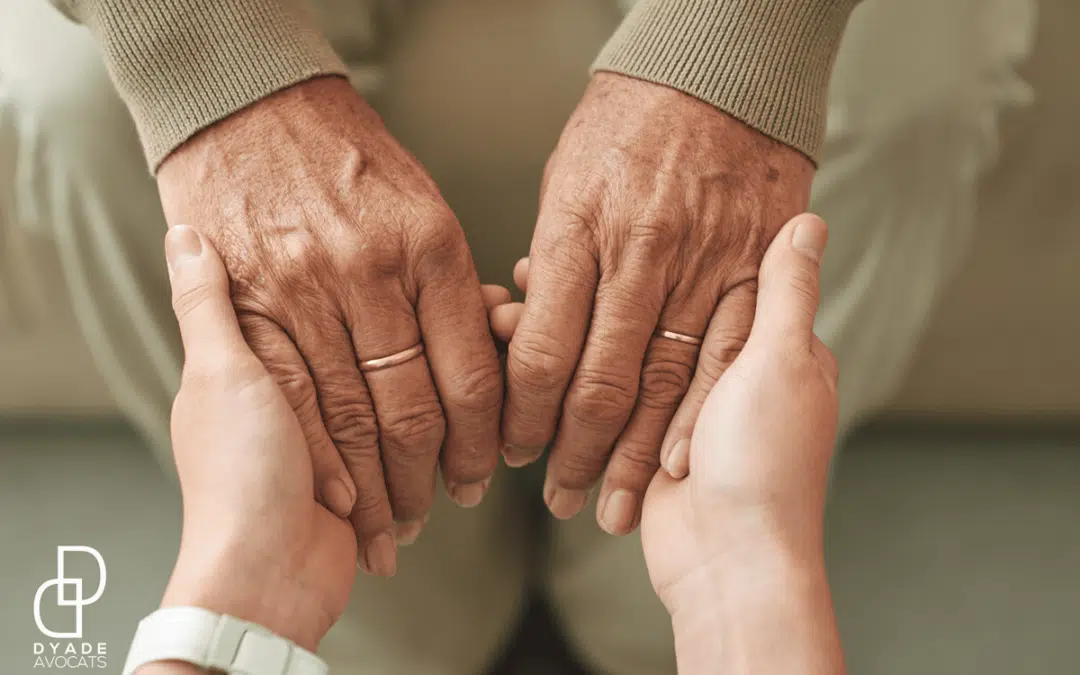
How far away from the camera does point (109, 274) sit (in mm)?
792

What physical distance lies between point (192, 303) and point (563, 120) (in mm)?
392

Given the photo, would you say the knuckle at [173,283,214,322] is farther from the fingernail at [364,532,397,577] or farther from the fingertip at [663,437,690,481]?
the fingertip at [663,437,690,481]

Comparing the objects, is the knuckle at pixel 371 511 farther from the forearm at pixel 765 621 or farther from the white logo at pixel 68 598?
the white logo at pixel 68 598

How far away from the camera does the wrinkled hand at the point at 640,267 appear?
67 cm

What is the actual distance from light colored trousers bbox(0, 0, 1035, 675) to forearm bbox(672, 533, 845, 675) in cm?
33

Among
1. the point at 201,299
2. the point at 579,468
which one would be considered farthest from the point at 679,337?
the point at 201,299

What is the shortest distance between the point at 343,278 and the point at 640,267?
22 cm

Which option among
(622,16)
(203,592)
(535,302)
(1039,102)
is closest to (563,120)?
(622,16)

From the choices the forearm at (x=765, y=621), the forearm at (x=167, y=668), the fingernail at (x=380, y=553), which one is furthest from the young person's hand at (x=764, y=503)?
the forearm at (x=167, y=668)

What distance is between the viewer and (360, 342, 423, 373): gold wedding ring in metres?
0.66

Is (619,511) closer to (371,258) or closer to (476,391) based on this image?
(476,391)

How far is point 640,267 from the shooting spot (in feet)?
2.17

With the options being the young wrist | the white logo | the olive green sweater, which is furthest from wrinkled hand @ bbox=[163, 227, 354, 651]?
the white logo

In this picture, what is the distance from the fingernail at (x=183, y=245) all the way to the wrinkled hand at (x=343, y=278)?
0.02 m
